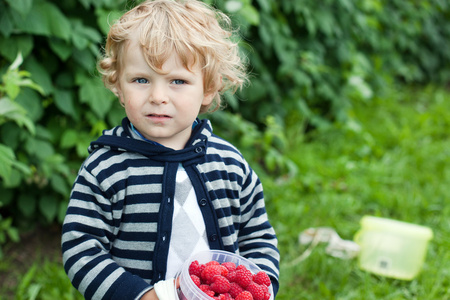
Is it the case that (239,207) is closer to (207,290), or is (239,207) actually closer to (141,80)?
(207,290)

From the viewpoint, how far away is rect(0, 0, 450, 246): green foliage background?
89.0 inches

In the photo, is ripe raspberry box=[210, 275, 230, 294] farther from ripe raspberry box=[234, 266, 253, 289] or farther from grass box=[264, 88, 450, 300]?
grass box=[264, 88, 450, 300]

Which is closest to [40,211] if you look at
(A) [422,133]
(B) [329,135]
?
(B) [329,135]

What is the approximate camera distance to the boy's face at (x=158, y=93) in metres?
1.40

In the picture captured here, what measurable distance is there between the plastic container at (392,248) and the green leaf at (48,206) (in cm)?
171

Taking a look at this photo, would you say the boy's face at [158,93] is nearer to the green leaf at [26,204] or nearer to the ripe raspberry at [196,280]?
the ripe raspberry at [196,280]

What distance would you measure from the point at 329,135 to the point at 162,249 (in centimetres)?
342

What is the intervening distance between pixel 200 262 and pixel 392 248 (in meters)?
1.74

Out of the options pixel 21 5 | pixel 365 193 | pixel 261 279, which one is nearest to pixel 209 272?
pixel 261 279

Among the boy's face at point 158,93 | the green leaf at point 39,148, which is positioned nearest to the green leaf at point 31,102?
the green leaf at point 39,148

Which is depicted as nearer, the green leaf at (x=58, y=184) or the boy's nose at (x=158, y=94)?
the boy's nose at (x=158, y=94)

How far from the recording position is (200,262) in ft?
4.58

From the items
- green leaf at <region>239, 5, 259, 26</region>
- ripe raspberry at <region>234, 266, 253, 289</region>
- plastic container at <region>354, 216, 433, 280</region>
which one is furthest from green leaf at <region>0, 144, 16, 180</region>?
plastic container at <region>354, 216, 433, 280</region>

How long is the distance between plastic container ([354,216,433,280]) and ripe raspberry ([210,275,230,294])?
1.72 meters
